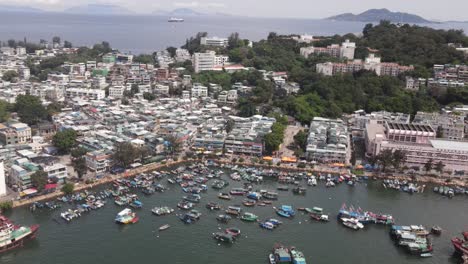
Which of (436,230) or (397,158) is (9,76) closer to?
(397,158)

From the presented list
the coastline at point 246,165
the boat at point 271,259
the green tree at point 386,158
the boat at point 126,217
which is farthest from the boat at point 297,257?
the green tree at point 386,158

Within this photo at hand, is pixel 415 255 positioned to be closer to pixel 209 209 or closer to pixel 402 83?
pixel 209 209

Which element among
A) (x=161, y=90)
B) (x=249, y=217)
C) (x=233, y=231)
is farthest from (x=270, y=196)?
(x=161, y=90)

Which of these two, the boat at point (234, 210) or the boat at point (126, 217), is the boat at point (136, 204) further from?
the boat at point (234, 210)

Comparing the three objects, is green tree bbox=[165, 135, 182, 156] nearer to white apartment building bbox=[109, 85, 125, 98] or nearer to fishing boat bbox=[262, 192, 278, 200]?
fishing boat bbox=[262, 192, 278, 200]

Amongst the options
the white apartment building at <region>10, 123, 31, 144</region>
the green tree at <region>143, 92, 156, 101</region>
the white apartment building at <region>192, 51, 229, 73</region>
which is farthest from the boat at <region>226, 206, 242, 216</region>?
the white apartment building at <region>192, 51, 229, 73</region>

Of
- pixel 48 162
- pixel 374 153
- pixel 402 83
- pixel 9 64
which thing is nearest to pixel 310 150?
pixel 374 153
